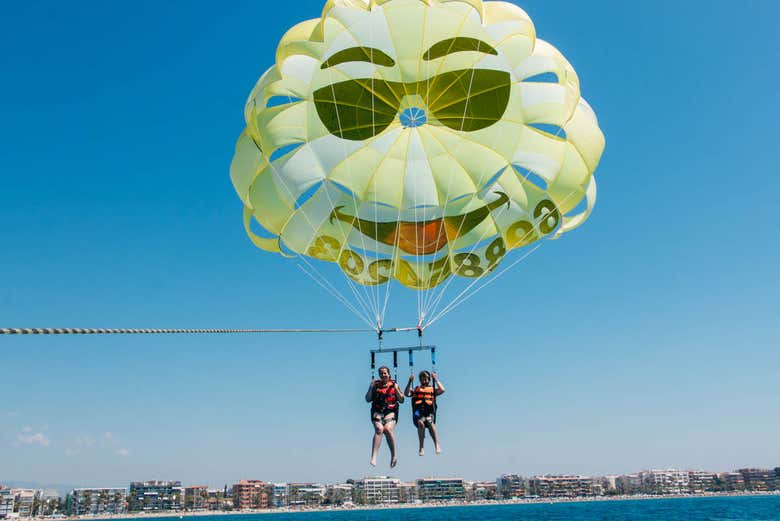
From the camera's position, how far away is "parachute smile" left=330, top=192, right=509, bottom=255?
40.1 ft

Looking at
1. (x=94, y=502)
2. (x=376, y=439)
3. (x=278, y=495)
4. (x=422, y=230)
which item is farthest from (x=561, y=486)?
(x=376, y=439)

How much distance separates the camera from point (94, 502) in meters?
130

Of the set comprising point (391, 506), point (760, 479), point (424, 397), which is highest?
point (424, 397)

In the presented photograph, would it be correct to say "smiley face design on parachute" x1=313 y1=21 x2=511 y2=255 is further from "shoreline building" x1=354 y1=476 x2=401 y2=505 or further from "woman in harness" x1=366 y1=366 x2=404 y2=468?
"shoreline building" x1=354 y1=476 x2=401 y2=505

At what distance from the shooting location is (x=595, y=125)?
11594mm

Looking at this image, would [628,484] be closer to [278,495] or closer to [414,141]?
[278,495]

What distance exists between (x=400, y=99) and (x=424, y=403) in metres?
5.32

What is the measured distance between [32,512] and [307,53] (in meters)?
142

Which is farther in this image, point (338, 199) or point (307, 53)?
point (338, 199)

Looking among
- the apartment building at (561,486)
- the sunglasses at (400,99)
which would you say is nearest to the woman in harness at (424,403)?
the sunglasses at (400,99)

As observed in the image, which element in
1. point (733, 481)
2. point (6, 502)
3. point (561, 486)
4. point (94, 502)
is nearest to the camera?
point (6, 502)

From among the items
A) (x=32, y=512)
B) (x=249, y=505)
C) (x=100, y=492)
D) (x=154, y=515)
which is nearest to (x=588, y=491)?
(x=249, y=505)

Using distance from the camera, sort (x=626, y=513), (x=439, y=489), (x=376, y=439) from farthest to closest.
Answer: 1. (x=439, y=489)
2. (x=626, y=513)
3. (x=376, y=439)

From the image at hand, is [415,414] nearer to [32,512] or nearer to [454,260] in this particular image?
[454,260]
